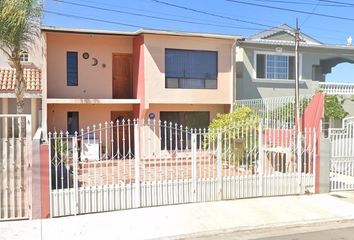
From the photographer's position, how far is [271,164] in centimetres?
1045

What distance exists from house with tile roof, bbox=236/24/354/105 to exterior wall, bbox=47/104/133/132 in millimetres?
6157

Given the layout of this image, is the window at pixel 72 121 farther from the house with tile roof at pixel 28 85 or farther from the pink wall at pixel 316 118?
the pink wall at pixel 316 118

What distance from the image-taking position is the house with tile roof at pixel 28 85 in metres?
15.8

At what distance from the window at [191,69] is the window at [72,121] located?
4483 mm

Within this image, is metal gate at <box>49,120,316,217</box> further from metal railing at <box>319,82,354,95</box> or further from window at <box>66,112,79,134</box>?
metal railing at <box>319,82,354,95</box>

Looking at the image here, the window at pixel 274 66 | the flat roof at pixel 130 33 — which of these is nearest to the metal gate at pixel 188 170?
the flat roof at pixel 130 33

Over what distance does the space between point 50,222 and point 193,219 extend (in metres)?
3.00

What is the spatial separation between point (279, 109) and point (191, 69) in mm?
4799

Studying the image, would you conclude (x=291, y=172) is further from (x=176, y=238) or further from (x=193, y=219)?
(x=176, y=238)

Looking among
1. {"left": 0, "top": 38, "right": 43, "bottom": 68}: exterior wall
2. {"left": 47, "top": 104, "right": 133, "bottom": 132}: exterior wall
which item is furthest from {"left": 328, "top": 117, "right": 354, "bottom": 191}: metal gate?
{"left": 0, "top": 38, "right": 43, "bottom": 68}: exterior wall

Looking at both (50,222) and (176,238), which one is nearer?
(176,238)

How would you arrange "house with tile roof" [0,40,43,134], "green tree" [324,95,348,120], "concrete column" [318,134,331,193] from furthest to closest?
1. "green tree" [324,95,348,120]
2. "house with tile roof" [0,40,43,134]
3. "concrete column" [318,134,331,193]

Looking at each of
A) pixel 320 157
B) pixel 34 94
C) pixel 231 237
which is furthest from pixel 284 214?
pixel 34 94

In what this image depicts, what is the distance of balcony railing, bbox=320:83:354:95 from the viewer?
1856 cm
